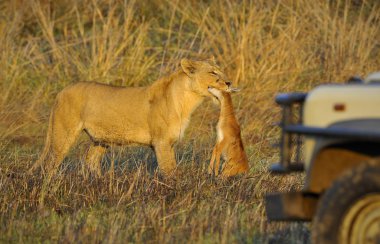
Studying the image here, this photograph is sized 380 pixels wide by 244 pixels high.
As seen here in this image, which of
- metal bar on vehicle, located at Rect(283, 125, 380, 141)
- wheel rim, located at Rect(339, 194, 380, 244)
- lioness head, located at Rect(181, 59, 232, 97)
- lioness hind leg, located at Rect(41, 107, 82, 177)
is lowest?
wheel rim, located at Rect(339, 194, 380, 244)

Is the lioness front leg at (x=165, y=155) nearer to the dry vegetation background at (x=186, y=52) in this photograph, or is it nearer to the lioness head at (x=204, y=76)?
the dry vegetation background at (x=186, y=52)

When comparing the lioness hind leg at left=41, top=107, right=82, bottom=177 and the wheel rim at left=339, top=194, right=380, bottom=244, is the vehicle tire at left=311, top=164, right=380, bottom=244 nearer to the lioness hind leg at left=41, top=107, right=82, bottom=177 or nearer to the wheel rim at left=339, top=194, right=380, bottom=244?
the wheel rim at left=339, top=194, right=380, bottom=244

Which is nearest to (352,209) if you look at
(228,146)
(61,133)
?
(228,146)

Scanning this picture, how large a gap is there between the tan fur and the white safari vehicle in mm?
3354

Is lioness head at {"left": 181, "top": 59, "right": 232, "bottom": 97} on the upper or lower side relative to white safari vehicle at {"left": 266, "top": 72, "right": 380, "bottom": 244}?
upper

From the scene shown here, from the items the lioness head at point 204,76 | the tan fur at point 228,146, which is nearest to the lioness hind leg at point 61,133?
the lioness head at point 204,76

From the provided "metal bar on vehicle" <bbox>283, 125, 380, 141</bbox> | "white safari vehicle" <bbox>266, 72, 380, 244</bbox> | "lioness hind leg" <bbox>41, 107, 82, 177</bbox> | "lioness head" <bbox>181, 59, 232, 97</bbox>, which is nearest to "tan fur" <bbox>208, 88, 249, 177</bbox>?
"lioness head" <bbox>181, 59, 232, 97</bbox>

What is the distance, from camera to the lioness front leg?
28.4ft

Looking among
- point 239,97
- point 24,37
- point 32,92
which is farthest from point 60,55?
point 239,97

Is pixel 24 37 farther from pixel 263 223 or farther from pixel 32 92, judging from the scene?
pixel 263 223

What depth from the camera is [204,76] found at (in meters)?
9.20

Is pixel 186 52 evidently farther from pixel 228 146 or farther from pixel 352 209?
pixel 352 209

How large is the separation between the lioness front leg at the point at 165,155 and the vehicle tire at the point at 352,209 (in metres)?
4.52

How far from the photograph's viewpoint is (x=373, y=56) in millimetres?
13023
